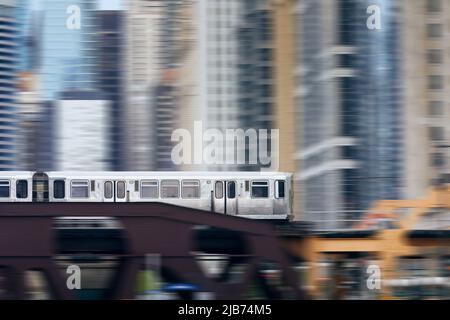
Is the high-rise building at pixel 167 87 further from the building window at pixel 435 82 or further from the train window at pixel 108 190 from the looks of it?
the train window at pixel 108 190

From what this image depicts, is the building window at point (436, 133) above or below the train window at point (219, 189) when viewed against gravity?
below

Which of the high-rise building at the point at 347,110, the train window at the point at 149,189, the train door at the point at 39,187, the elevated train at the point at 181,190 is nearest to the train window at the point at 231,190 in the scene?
the elevated train at the point at 181,190

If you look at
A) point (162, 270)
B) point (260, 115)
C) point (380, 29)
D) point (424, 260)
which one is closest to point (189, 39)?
point (260, 115)

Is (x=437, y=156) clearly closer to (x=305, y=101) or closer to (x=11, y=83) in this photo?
(x=305, y=101)

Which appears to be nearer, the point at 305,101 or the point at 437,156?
the point at 437,156

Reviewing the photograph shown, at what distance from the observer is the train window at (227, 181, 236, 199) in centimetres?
4175

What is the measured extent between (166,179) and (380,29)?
101890 mm

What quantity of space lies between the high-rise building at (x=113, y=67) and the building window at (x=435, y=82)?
129 feet

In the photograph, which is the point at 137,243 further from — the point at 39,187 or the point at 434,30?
the point at 434,30

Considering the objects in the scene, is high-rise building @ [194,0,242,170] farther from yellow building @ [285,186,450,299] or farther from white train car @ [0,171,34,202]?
white train car @ [0,171,34,202]

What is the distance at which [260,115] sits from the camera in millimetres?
119625

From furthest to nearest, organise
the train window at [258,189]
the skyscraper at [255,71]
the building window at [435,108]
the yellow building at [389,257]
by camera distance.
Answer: the skyscraper at [255,71], the building window at [435,108], the train window at [258,189], the yellow building at [389,257]

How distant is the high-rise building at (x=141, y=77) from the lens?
12838cm

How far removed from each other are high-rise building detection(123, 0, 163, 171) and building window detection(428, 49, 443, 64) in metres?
35.2
